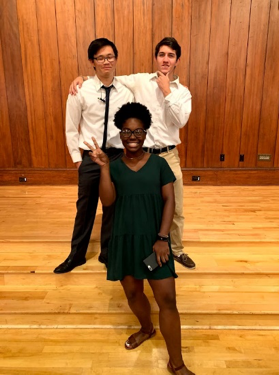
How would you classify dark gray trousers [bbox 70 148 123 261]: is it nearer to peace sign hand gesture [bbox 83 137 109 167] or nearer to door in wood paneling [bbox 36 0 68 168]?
peace sign hand gesture [bbox 83 137 109 167]

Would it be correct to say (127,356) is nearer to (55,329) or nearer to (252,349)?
(55,329)

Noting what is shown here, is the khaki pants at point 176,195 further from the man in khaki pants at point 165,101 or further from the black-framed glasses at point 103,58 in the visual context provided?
the black-framed glasses at point 103,58

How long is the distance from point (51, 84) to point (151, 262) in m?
3.17

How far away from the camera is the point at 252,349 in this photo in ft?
6.04

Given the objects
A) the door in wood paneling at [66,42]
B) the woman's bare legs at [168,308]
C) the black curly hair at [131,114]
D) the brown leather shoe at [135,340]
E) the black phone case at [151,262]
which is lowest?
the brown leather shoe at [135,340]

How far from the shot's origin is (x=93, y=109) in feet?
7.06

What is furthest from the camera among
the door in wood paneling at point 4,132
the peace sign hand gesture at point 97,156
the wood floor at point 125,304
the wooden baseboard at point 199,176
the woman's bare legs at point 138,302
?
the wooden baseboard at point 199,176

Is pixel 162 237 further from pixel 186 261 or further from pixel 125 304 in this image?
pixel 186 261

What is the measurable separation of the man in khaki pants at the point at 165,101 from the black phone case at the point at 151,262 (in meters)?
0.81

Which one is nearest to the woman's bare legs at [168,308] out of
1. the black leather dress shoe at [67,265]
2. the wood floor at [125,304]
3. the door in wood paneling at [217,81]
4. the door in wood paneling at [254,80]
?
the wood floor at [125,304]

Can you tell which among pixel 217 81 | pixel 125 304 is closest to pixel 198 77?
pixel 217 81

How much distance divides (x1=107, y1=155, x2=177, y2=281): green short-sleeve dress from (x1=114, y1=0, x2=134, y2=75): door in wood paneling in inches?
107

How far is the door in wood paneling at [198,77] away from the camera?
12.2 ft

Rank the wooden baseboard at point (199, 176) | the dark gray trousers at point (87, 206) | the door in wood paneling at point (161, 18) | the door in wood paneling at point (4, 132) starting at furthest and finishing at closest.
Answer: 1. the wooden baseboard at point (199, 176)
2. the door in wood paneling at point (4, 132)
3. the door in wood paneling at point (161, 18)
4. the dark gray trousers at point (87, 206)
